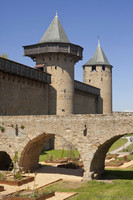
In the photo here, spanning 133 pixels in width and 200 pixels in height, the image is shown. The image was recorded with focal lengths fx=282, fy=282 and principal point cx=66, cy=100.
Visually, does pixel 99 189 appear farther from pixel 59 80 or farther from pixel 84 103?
pixel 84 103

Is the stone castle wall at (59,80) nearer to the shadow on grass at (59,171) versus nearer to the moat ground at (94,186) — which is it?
the shadow on grass at (59,171)

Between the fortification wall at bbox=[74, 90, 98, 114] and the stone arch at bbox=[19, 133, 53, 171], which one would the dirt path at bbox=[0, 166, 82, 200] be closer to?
the stone arch at bbox=[19, 133, 53, 171]

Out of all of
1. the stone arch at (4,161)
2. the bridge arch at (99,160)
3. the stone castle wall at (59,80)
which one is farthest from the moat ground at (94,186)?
the stone castle wall at (59,80)

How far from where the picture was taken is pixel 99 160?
1655 centimetres

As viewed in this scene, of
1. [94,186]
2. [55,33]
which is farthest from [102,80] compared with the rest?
[94,186]

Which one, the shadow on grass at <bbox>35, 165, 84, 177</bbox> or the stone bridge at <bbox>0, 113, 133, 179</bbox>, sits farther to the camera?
the shadow on grass at <bbox>35, 165, 84, 177</bbox>

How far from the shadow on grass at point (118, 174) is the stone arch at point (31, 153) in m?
4.36

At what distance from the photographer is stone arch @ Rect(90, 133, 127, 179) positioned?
1541 cm

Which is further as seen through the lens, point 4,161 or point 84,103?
point 84,103

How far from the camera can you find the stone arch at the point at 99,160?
15.4 meters

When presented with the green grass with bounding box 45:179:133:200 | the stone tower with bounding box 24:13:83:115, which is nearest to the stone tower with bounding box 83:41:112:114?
the stone tower with bounding box 24:13:83:115

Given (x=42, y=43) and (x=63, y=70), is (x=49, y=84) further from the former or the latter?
(x=42, y=43)

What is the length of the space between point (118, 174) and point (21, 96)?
484 inches

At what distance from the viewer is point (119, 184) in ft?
47.1
